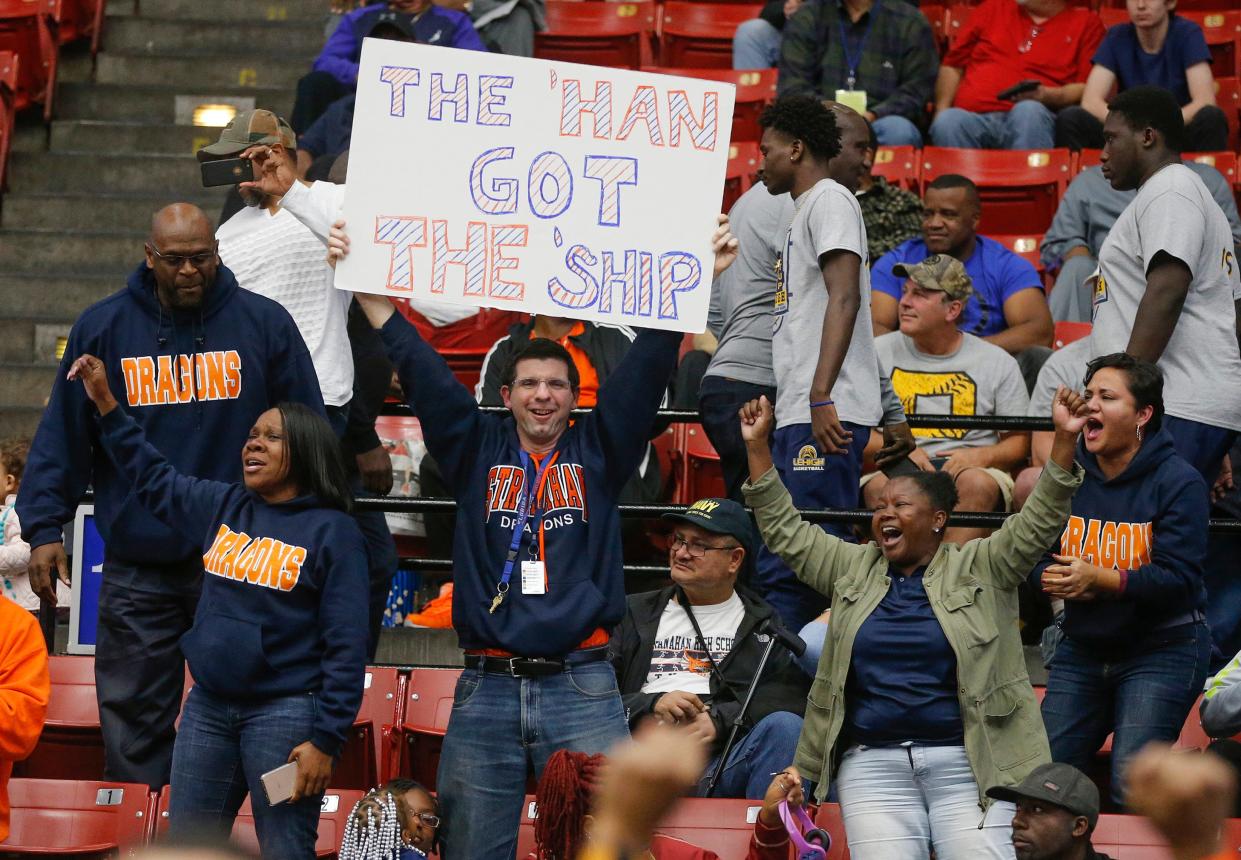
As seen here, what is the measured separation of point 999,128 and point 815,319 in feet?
15.2

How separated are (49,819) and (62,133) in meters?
6.00

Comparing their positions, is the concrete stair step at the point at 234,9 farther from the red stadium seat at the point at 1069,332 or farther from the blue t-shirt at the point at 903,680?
the blue t-shirt at the point at 903,680

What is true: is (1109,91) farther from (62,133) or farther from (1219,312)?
(62,133)

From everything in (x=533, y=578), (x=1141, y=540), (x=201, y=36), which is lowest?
(x=533, y=578)

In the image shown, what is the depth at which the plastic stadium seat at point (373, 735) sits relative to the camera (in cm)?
586

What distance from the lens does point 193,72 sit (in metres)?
11.0

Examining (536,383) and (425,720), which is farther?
(425,720)

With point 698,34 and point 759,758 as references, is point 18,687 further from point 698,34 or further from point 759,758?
point 698,34

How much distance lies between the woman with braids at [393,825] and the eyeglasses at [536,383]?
1.14 m

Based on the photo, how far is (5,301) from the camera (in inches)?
376

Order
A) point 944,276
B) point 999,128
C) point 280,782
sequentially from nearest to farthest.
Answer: point 280,782
point 944,276
point 999,128

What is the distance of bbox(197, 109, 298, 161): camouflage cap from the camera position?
18.9ft

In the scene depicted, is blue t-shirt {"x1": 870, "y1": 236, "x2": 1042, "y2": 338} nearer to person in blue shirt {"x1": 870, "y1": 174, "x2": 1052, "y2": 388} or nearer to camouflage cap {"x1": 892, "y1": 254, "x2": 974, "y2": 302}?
person in blue shirt {"x1": 870, "y1": 174, "x2": 1052, "y2": 388}

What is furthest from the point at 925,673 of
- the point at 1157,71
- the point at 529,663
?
the point at 1157,71
